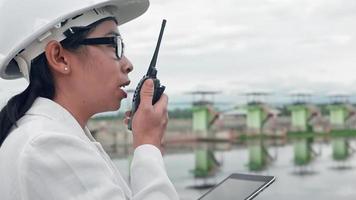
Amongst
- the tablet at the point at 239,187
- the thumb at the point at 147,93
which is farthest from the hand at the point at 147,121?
the tablet at the point at 239,187

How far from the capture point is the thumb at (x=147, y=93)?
996 mm

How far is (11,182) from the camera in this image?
35.4 inches

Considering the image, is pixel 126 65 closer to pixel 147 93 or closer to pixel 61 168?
pixel 147 93

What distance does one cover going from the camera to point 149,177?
93cm

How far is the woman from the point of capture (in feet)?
2.93

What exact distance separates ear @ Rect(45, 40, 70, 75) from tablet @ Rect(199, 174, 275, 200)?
1.36 feet

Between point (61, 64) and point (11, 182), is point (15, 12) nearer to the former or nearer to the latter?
point (61, 64)

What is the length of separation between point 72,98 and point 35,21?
150 millimetres

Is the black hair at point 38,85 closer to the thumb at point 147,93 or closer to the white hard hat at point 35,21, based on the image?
the white hard hat at point 35,21

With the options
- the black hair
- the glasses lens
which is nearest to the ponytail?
the black hair

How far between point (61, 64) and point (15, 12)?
0.13 meters

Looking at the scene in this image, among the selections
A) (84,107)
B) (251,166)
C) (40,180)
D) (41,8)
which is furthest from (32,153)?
(251,166)

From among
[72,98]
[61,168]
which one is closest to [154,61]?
[72,98]

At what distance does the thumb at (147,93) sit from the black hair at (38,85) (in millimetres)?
140
